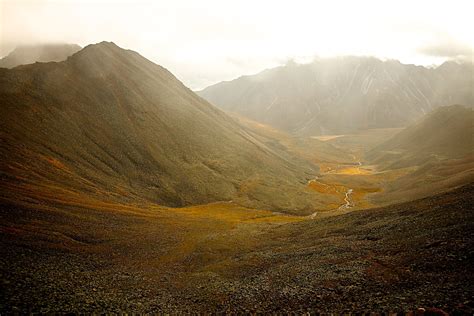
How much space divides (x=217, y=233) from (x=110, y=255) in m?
29.2

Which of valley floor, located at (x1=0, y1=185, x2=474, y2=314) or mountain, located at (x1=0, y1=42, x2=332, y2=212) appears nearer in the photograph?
valley floor, located at (x1=0, y1=185, x2=474, y2=314)

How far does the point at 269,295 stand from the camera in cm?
4019

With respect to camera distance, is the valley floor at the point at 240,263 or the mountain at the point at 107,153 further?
the mountain at the point at 107,153

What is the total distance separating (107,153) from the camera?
140 m

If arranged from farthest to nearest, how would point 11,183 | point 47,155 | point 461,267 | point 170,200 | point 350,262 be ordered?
point 170,200
point 47,155
point 11,183
point 350,262
point 461,267

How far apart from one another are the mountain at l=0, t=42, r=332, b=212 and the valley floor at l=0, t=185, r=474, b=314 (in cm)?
2383

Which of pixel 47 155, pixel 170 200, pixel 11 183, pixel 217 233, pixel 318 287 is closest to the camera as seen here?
pixel 318 287

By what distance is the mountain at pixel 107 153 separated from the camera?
9844cm

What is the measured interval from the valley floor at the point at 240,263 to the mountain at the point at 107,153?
23.8 m

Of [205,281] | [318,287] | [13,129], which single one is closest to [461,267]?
[318,287]

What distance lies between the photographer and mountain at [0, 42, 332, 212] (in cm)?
9844

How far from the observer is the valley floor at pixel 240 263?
33.7m

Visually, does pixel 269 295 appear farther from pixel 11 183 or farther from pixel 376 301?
pixel 11 183

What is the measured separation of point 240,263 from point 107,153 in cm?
10304
